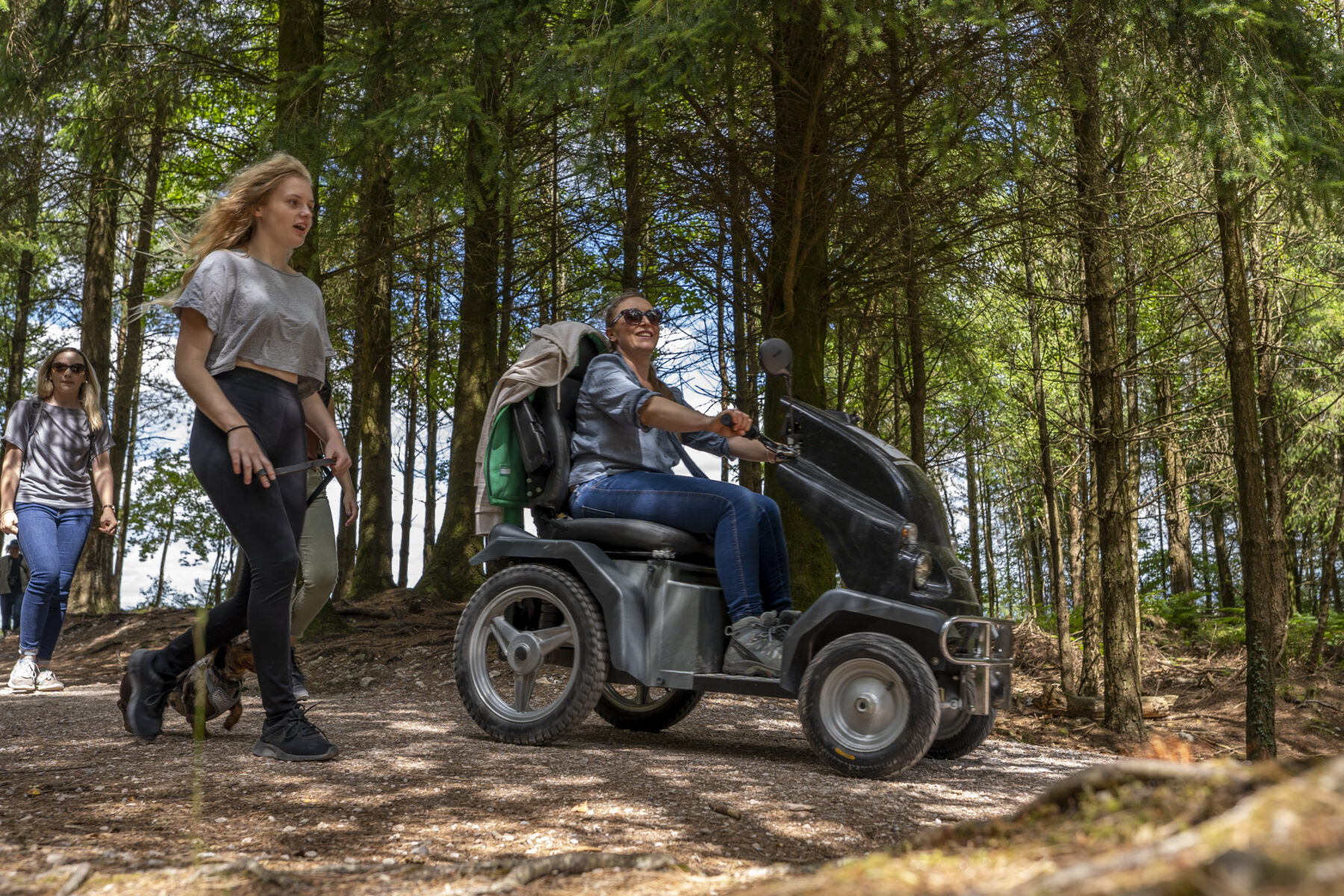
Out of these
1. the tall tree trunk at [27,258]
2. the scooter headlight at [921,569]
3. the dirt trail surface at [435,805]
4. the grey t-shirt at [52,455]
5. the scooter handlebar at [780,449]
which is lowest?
the dirt trail surface at [435,805]

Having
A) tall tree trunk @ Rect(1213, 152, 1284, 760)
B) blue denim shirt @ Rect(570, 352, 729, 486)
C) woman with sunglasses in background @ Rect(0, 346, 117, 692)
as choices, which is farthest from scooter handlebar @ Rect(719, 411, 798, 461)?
tall tree trunk @ Rect(1213, 152, 1284, 760)

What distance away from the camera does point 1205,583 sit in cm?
3403

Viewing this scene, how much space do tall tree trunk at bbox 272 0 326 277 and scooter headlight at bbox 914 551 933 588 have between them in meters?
5.35

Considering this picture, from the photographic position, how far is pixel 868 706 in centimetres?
393

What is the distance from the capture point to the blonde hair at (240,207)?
3930 mm

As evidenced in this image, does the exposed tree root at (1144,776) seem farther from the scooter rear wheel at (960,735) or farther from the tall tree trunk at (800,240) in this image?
the tall tree trunk at (800,240)

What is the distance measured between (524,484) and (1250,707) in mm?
5534

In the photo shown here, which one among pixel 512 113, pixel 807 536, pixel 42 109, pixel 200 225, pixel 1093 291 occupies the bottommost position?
pixel 807 536

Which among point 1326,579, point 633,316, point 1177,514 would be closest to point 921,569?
point 633,316

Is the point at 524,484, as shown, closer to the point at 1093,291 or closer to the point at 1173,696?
the point at 1093,291

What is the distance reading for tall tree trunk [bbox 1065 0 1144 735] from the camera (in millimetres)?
8688

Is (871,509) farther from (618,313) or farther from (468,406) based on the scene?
(468,406)

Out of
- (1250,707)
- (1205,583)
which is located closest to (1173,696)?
(1250,707)

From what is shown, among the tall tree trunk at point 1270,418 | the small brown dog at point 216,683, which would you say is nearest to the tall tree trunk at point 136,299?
the small brown dog at point 216,683
